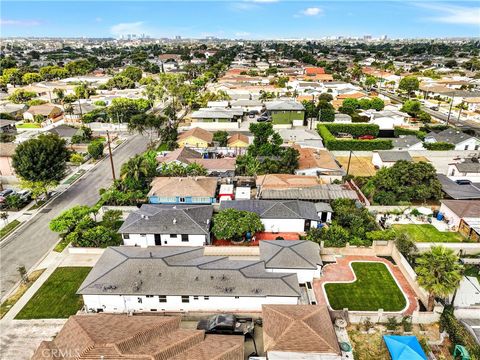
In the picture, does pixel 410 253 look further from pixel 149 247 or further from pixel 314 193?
pixel 149 247

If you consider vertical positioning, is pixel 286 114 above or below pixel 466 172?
above

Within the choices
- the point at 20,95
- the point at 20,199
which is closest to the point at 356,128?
the point at 20,199

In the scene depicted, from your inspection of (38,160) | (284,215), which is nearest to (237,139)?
(284,215)

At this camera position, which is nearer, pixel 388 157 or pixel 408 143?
pixel 388 157

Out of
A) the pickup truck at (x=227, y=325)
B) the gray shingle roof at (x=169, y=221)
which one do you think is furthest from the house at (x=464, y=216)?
the gray shingle roof at (x=169, y=221)

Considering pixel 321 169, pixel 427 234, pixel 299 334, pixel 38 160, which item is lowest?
pixel 427 234

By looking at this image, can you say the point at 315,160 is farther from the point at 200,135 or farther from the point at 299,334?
the point at 299,334
